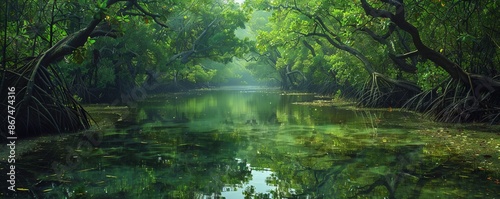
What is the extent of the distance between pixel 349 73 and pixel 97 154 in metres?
20.5

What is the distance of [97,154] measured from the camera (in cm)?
877

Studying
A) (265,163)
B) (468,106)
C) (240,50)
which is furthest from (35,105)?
(240,50)

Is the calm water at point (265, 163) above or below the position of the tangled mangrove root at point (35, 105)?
below

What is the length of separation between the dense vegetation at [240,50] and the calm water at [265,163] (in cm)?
160

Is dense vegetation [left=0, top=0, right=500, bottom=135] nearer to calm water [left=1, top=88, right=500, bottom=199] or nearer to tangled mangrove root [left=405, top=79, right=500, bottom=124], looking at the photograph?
tangled mangrove root [left=405, top=79, right=500, bottom=124]

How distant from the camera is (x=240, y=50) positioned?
48.4 m

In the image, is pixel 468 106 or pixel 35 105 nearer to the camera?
pixel 35 105

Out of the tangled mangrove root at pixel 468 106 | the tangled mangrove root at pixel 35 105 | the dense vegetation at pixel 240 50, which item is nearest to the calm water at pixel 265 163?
the tangled mangrove root at pixel 35 105

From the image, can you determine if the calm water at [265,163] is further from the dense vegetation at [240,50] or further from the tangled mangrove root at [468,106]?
the dense vegetation at [240,50]

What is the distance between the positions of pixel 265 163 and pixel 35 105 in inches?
252

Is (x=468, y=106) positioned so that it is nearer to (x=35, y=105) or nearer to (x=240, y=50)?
(x=35, y=105)

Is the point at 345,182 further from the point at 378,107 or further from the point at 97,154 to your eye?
the point at 378,107

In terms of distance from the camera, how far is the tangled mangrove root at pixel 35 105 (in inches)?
423

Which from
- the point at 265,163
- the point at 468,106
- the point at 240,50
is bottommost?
the point at 265,163
